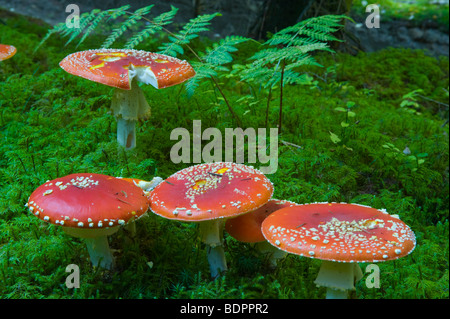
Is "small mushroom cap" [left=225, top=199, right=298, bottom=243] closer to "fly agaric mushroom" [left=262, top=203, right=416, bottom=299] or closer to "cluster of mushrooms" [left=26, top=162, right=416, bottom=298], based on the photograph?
"cluster of mushrooms" [left=26, top=162, right=416, bottom=298]

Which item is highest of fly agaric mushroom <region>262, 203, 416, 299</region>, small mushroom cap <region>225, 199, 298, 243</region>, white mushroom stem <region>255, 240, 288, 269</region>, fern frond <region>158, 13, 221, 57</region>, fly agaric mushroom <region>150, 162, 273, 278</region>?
fern frond <region>158, 13, 221, 57</region>

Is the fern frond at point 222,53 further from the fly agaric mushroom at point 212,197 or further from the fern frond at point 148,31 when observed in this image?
the fly agaric mushroom at point 212,197

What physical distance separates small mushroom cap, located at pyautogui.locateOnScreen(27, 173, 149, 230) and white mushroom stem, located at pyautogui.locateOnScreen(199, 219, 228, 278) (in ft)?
1.39

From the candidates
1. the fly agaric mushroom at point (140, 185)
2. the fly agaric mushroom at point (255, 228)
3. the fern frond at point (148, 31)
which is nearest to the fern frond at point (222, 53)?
the fern frond at point (148, 31)

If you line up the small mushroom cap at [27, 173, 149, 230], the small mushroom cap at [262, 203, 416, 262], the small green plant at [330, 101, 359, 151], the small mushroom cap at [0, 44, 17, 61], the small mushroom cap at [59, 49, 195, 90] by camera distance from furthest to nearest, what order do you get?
the small mushroom cap at [0, 44, 17, 61], the small green plant at [330, 101, 359, 151], the small mushroom cap at [59, 49, 195, 90], the small mushroom cap at [27, 173, 149, 230], the small mushroom cap at [262, 203, 416, 262]

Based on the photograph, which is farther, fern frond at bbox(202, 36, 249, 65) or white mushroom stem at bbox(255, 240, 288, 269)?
fern frond at bbox(202, 36, 249, 65)

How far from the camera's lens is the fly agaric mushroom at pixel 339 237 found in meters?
2.24

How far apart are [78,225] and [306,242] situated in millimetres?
1241

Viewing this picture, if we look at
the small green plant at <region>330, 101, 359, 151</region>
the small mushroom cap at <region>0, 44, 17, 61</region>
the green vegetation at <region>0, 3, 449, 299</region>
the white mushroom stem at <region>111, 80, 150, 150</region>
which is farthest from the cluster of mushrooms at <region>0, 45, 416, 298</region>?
the small mushroom cap at <region>0, 44, 17, 61</region>

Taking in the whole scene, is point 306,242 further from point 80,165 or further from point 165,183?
point 80,165

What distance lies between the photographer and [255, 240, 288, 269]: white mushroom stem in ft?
10.0

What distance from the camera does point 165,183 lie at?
2881 millimetres

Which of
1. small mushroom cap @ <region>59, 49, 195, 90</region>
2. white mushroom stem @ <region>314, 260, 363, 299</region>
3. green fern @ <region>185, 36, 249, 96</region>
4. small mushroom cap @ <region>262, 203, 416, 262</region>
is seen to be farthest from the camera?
green fern @ <region>185, 36, 249, 96</region>

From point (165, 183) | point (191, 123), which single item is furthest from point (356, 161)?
point (165, 183)
